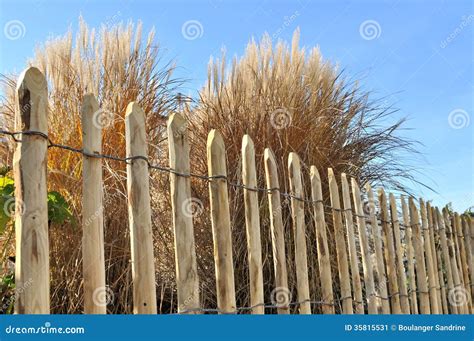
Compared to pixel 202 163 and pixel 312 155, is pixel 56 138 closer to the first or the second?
pixel 202 163

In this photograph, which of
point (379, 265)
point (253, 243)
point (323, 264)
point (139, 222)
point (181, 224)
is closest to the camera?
point (139, 222)

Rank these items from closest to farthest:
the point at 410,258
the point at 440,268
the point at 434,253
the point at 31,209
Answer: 1. the point at 31,209
2. the point at 410,258
3. the point at 434,253
4. the point at 440,268

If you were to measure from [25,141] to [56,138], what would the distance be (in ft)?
4.29

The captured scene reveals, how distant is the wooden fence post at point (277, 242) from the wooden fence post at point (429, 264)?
5.94 feet

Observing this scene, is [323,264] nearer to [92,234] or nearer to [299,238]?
[299,238]

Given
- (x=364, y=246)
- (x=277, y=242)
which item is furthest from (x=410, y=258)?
(x=277, y=242)

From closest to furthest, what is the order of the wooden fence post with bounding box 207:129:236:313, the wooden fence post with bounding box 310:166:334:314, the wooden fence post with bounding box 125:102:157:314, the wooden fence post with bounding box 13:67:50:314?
the wooden fence post with bounding box 13:67:50:314, the wooden fence post with bounding box 125:102:157:314, the wooden fence post with bounding box 207:129:236:313, the wooden fence post with bounding box 310:166:334:314

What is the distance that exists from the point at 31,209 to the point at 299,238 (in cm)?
144

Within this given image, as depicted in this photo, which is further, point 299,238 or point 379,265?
point 379,265

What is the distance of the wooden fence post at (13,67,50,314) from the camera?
1431 millimetres

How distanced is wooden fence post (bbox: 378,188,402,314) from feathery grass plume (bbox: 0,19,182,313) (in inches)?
57.2

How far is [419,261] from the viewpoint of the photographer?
380 cm

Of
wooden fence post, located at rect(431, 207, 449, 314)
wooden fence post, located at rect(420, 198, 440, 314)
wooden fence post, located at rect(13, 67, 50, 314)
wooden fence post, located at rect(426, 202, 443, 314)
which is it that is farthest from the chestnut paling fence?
wooden fence post, located at rect(431, 207, 449, 314)

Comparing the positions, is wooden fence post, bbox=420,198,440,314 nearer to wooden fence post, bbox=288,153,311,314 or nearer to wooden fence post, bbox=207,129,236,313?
wooden fence post, bbox=288,153,311,314
